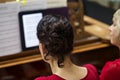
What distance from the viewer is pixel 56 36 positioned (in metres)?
1.18

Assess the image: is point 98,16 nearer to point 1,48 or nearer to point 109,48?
point 109,48

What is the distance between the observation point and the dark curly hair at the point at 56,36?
1.18 m

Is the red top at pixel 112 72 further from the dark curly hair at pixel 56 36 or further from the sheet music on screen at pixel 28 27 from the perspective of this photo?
the sheet music on screen at pixel 28 27

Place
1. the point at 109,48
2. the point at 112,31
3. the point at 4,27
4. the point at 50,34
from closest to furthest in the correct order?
1. the point at 50,34
2. the point at 112,31
3. the point at 4,27
4. the point at 109,48

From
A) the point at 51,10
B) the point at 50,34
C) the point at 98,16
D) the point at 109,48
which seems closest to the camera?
the point at 50,34

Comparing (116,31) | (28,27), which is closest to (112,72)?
(116,31)

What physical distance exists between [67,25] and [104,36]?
0.83 meters

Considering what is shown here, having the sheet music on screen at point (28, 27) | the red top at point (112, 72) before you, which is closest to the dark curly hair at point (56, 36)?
the red top at point (112, 72)

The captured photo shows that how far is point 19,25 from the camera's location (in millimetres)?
1654

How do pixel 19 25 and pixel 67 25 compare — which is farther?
pixel 19 25

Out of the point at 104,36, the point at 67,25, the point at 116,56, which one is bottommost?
the point at 116,56

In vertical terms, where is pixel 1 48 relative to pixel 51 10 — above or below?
below

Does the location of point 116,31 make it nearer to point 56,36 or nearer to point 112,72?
point 112,72

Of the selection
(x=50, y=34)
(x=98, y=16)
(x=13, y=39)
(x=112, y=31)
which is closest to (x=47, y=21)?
(x=50, y=34)
